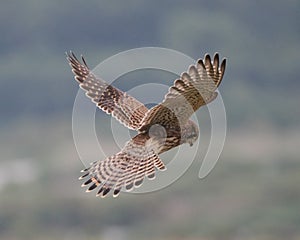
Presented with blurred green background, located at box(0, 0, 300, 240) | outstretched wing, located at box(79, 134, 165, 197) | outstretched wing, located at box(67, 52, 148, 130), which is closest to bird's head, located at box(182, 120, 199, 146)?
outstretched wing, located at box(79, 134, 165, 197)

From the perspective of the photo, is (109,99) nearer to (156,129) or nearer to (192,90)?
(156,129)

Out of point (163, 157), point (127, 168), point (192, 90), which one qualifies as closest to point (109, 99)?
point (127, 168)

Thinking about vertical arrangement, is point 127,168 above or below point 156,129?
below

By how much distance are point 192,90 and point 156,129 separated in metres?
0.89

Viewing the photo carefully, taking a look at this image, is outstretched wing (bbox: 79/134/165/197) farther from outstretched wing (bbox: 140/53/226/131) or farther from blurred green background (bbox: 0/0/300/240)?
blurred green background (bbox: 0/0/300/240)

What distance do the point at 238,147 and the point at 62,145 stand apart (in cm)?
714

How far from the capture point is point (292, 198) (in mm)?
45562

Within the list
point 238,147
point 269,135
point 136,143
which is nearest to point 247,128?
point 269,135

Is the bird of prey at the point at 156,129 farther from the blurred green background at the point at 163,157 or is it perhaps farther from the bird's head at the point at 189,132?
the blurred green background at the point at 163,157

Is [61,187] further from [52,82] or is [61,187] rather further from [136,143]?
[136,143]

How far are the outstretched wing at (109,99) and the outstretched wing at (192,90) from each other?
88 centimetres

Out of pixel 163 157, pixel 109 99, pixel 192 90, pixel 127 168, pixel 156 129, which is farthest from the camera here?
pixel 163 157

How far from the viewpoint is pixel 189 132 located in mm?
12938

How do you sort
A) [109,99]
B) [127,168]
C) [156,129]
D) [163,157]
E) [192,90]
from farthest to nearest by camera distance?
[163,157] < [109,99] < [156,129] < [127,168] < [192,90]
